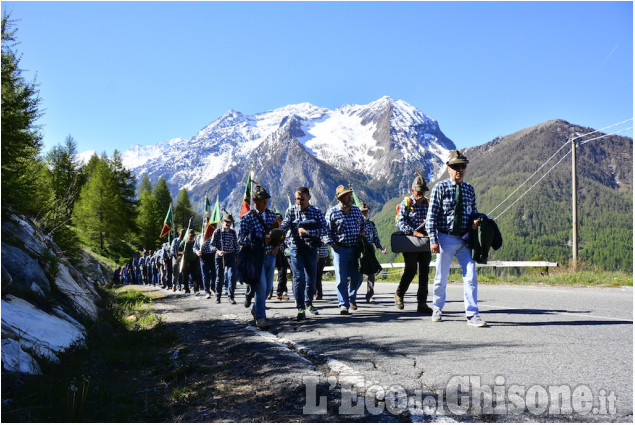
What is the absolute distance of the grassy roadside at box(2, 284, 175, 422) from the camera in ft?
12.2

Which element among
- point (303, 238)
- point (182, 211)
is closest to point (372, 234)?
point (303, 238)

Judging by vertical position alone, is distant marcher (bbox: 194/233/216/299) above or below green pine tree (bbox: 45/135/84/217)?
below

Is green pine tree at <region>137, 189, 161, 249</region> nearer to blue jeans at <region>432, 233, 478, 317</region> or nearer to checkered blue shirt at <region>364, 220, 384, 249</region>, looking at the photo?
checkered blue shirt at <region>364, 220, 384, 249</region>

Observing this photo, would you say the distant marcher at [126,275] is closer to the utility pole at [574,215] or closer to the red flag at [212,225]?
the red flag at [212,225]

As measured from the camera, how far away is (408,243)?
7832 millimetres

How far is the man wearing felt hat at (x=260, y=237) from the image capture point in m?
7.04

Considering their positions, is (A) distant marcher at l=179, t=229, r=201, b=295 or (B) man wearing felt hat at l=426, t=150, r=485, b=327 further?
(A) distant marcher at l=179, t=229, r=201, b=295

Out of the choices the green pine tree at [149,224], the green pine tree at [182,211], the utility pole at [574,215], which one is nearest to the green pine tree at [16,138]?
the utility pole at [574,215]

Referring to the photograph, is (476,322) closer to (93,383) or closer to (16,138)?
(93,383)

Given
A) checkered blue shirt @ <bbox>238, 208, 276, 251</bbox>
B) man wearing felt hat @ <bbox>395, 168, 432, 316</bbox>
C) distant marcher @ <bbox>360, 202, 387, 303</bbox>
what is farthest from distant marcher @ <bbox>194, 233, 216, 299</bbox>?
man wearing felt hat @ <bbox>395, 168, 432, 316</bbox>

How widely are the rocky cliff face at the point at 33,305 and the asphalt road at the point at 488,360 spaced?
2.61 meters

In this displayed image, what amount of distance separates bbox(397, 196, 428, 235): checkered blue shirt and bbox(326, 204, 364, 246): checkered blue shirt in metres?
0.72

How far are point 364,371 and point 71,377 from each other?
2.94 m

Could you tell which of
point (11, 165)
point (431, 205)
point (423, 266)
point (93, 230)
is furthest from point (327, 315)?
point (93, 230)
